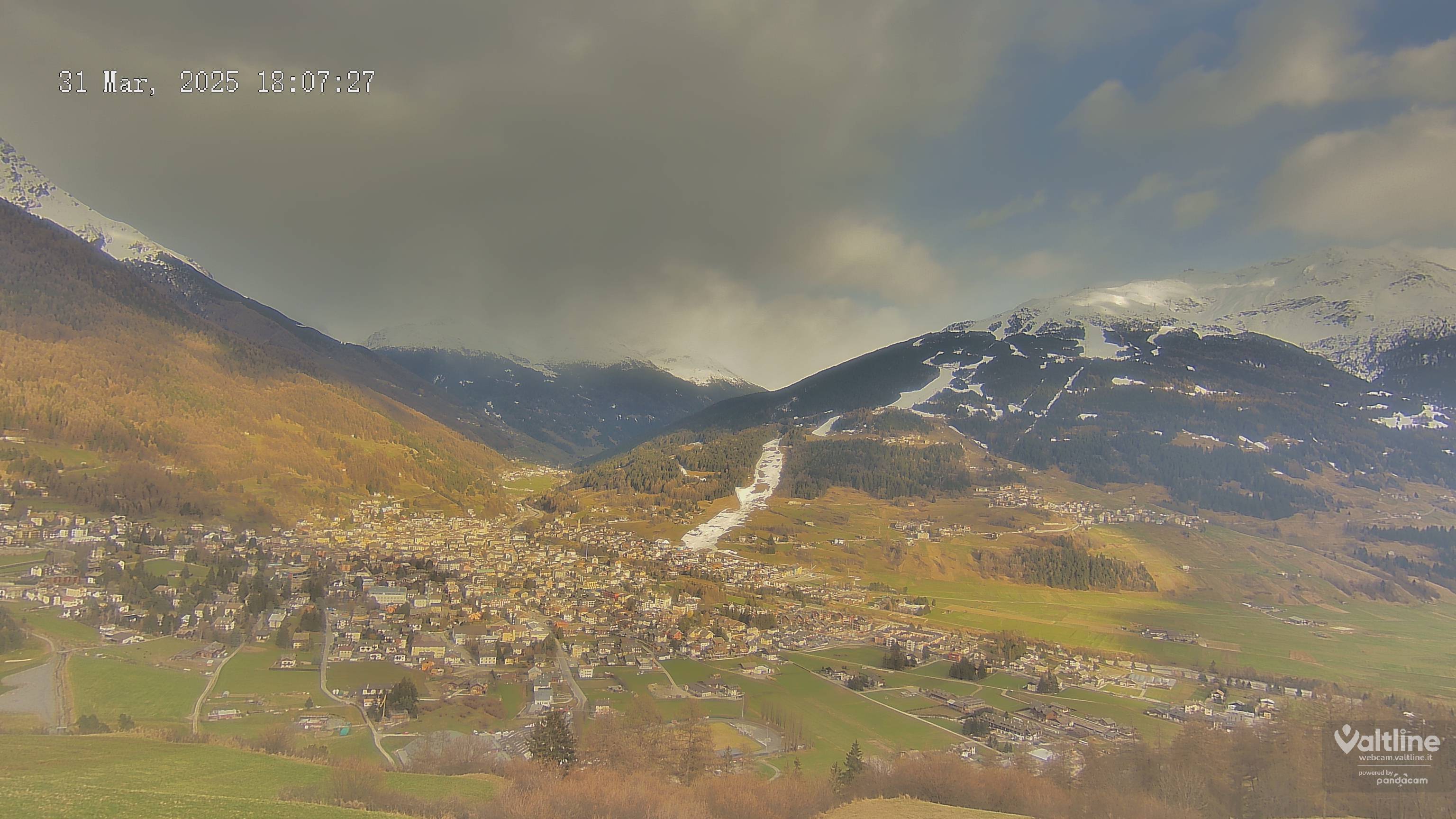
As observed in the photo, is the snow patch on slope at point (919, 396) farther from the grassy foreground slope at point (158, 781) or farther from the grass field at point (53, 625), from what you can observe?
the grassy foreground slope at point (158, 781)

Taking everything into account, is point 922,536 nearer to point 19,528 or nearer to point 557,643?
point 557,643

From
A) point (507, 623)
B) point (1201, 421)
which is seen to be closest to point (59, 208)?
point (507, 623)

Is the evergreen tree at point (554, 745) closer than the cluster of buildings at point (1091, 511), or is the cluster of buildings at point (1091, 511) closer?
the evergreen tree at point (554, 745)

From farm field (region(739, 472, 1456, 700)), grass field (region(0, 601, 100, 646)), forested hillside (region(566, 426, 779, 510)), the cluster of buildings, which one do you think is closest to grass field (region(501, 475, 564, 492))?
forested hillside (region(566, 426, 779, 510))

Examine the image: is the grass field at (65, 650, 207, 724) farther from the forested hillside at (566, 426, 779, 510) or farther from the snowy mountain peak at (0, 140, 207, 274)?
the snowy mountain peak at (0, 140, 207, 274)

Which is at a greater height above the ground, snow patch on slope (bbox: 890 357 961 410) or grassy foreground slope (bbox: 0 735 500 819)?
snow patch on slope (bbox: 890 357 961 410)

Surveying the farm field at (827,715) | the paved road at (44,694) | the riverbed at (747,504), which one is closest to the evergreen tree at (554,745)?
the farm field at (827,715)
